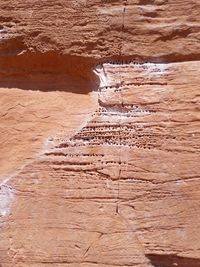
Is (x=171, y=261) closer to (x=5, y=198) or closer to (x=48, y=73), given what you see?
(x=5, y=198)

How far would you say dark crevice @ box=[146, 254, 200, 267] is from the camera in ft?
4.38

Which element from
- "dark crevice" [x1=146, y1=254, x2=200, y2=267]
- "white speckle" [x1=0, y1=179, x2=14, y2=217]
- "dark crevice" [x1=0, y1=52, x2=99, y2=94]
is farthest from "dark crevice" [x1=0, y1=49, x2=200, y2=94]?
"dark crevice" [x1=146, y1=254, x2=200, y2=267]

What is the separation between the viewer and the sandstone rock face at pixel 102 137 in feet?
4.46

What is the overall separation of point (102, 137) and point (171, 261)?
0.95ft

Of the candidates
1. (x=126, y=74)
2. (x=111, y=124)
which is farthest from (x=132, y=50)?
(x=111, y=124)

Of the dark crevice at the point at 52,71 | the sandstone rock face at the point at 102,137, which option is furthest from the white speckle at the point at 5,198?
the dark crevice at the point at 52,71

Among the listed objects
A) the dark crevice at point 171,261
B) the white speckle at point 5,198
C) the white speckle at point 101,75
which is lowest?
the dark crevice at point 171,261

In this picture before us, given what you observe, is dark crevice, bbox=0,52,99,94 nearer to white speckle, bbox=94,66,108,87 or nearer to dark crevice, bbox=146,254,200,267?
white speckle, bbox=94,66,108,87

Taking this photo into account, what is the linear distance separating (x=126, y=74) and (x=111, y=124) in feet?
0.36

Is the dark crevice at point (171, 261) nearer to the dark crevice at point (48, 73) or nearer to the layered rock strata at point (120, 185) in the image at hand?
the layered rock strata at point (120, 185)

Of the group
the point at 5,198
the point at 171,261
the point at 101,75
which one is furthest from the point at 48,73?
the point at 171,261

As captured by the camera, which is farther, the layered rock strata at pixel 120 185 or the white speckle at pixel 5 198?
the white speckle at pixel 5 198

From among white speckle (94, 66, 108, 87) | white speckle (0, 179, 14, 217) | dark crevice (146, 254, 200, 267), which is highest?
white speckle (94, 66, 108, 87)

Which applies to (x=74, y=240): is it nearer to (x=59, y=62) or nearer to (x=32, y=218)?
(x=32, y=218)
